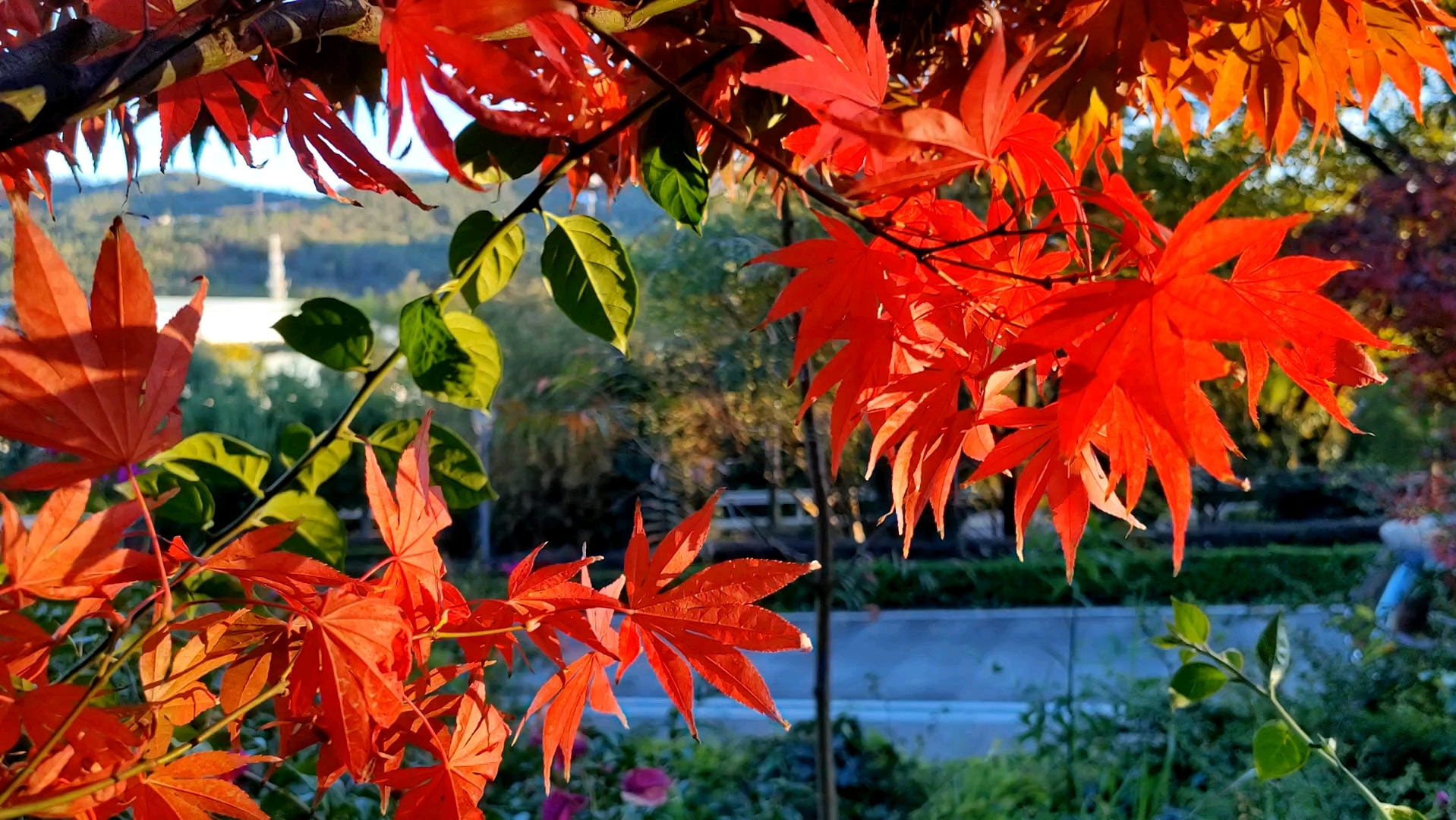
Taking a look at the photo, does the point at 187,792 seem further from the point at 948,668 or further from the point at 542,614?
the point at 948,668

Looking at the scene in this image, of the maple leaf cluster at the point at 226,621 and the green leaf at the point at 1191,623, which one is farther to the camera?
the green leaf at the point at 1191,623

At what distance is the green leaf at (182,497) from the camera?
44cm

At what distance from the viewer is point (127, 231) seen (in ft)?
0.61

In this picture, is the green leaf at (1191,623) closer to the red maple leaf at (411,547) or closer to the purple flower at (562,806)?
the red maple leaf at (411,547)

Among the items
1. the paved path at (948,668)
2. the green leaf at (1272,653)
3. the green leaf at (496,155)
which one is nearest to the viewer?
the green leaf at (496,155)

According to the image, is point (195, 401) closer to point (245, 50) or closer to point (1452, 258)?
point (1452, 258)

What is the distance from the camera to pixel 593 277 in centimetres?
43

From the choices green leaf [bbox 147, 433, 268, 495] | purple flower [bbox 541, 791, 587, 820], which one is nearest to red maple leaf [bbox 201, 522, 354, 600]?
green leaf [bbox 147, 433, 268, 495]

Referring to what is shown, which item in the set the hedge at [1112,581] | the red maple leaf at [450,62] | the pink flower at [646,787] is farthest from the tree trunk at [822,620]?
the hedge at [1112,581]

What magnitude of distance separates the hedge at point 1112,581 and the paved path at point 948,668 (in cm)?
7

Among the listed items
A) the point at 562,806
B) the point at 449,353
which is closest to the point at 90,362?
the point at 449,353

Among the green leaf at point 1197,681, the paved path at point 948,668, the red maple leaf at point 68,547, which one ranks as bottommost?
the paved path at point 948,668

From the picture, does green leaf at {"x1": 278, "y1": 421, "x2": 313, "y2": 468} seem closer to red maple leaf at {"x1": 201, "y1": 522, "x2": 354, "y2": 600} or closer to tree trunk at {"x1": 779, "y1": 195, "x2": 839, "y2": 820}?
red maple leaf at {"x1": 201, "y1": 522, "x2": 354, "y2": 600}

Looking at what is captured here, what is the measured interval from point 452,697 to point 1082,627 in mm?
5038
